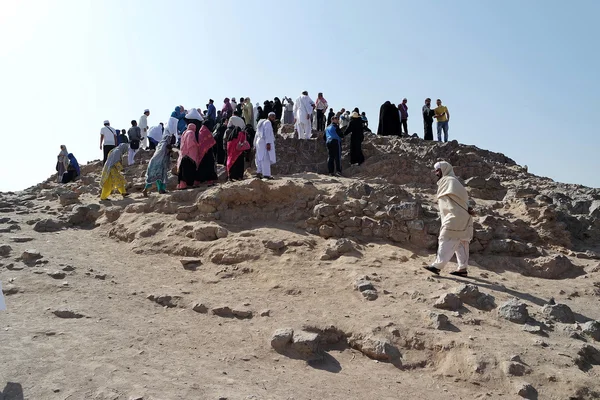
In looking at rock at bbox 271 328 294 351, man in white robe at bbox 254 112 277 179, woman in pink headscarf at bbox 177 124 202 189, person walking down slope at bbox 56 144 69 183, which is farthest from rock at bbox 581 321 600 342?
person walking down slope at bbox 56 144 69 183

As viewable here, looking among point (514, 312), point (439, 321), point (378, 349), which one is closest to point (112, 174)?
point (378, 349)

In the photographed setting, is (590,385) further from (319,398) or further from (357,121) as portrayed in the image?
(357,121)

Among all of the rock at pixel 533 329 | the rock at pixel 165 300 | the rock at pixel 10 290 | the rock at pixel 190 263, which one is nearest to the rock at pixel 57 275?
the rock at pixel 10 290

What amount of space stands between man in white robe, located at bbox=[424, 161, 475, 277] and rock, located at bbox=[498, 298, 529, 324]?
3.29 ft

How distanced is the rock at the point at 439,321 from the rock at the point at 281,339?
132 centimetres

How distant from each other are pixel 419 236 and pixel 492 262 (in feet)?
3.21

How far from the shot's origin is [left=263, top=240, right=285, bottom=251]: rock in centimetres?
650

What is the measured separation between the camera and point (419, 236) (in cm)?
670

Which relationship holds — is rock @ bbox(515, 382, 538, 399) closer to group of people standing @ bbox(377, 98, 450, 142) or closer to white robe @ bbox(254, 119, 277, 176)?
white robe @ bbox(254, 119, 277, 176)

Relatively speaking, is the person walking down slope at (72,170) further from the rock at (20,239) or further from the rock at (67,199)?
the rock at (20,239)

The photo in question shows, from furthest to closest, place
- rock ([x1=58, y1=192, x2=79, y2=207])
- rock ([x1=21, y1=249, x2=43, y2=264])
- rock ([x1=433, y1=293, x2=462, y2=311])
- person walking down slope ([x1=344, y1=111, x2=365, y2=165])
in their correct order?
1. person walking down slope ([x1=344, y1=111, x2=365, y2=165])
2. rock ([x1=58, y1=192, x2=79, y2=207])
3. rock ([x1=21, y1=249, x2=43, y2=264])
4. rock ([x1=433, y1=293, x2=462, y2=311])

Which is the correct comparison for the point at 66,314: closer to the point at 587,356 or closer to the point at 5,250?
the point at 5,250

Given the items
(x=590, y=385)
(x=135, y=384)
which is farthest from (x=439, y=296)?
(x=135, y=384)

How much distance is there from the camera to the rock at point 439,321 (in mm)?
4500
